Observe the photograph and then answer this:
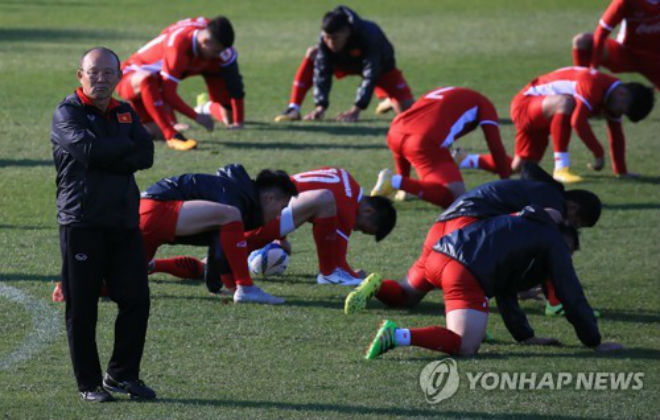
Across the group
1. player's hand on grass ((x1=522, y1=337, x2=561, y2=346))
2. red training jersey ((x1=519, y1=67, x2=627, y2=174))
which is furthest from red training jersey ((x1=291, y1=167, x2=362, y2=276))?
red training jersey ((x1=519, y1=67, x2=627, y2=174))

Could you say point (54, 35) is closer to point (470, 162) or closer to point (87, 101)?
point (470, 162)

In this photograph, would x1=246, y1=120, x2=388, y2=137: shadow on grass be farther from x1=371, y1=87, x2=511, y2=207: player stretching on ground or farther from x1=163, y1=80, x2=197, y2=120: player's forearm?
x1=371, y1=87, x2=511, y2=207: player stretching on ground

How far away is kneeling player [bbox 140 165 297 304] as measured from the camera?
7.51 meters

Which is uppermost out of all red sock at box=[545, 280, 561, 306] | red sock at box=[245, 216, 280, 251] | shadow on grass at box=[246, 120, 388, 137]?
red sock at box=[245, 216, 280, 251]

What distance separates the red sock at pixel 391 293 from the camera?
763 centimetres

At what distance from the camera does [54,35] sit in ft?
65.8

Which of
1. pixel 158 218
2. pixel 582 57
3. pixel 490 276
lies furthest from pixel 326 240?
pixel 582 57

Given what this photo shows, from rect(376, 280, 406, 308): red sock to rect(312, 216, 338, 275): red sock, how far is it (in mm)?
641

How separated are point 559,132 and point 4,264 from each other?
17.2ft

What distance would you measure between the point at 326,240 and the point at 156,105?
469 cm

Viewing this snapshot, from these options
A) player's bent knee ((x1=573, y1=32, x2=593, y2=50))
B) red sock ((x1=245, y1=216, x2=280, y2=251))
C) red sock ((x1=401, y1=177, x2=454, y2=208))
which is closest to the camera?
red sock ((x1=245, y1=216, x2=280, y2=251))

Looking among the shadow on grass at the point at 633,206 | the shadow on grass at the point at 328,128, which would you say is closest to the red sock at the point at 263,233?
the shadow on grass at the point at 633,206

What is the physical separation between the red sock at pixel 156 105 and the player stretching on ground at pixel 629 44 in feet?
15.9

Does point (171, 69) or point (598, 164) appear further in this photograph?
point (171, 69)
